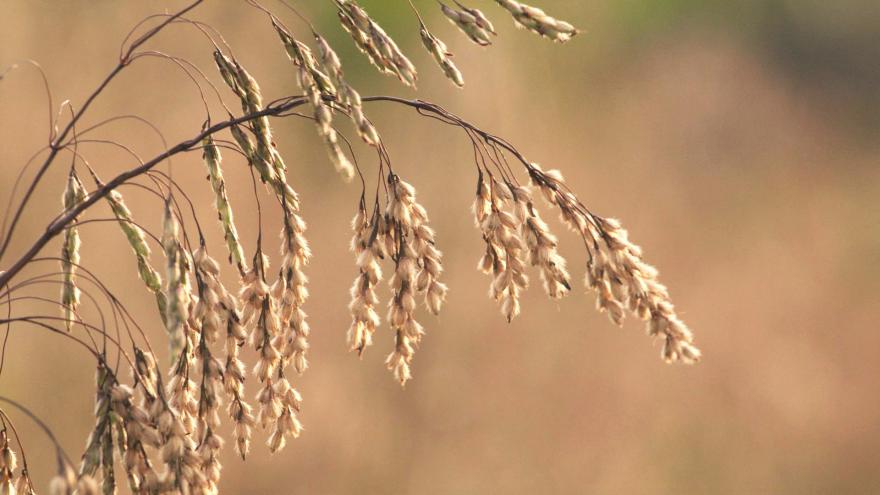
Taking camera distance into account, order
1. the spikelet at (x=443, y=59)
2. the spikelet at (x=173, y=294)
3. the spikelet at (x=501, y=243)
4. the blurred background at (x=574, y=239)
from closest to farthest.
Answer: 1. the spikelet at (x=173, y=294)
2. the spikelet at (x=443, y=59)
3. the spikelet at (x=501, y=243)
4. the blurred background at (x=574, y=239)

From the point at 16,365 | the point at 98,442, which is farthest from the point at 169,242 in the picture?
the point at 16,365

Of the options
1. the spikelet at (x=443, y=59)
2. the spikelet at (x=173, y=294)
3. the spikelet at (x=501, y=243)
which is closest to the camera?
the spikelet at (x=173, y=294)

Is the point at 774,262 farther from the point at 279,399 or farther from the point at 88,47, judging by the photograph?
the point at 279,399

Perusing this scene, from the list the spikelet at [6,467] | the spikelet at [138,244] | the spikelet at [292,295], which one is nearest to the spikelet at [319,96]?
the spikelet at [292,295]

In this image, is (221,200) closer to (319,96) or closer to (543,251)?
(319,96)

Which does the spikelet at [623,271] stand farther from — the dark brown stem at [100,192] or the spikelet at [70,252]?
the spikelet at [70,252]

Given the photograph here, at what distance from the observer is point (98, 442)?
2.78 feet

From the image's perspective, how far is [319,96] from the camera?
83 cm

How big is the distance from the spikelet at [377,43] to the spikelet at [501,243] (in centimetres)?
15

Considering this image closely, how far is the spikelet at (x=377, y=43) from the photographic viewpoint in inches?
31.3

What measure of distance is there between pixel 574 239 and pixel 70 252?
2.49 m

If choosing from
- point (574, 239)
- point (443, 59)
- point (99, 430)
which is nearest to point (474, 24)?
point (443, 59)

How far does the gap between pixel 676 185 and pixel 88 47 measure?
83.9 inches

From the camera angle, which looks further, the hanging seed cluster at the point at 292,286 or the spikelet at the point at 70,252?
the spikelet at the point at 70,252
